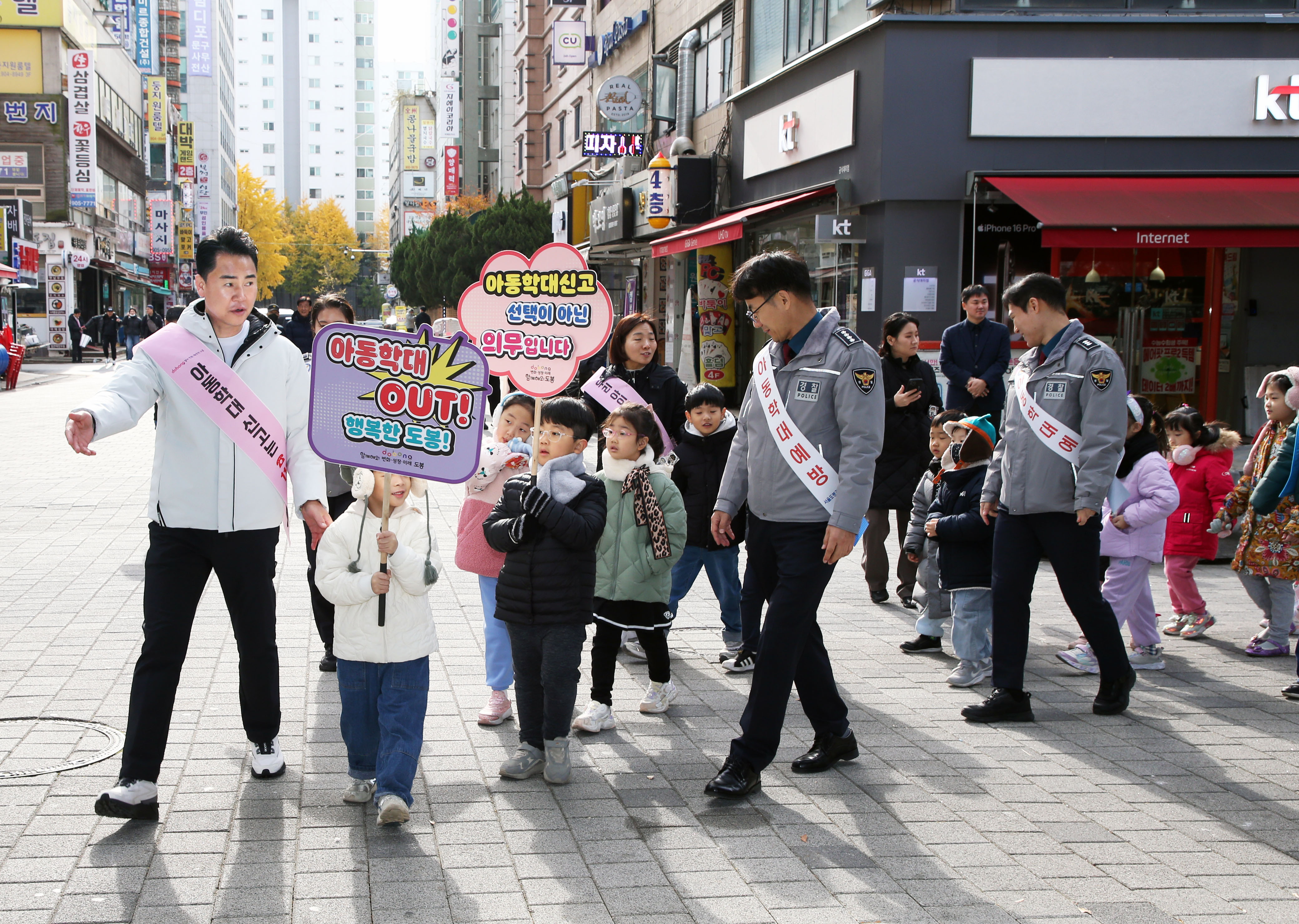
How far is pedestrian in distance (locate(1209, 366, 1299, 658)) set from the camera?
6.55 meters

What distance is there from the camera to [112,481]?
44.1 ft

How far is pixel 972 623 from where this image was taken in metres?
6.24

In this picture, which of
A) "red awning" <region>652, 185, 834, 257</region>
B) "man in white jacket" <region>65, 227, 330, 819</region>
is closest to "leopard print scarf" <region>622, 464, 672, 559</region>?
"man in white jacket" <region>65, 227, 330, 819</region>

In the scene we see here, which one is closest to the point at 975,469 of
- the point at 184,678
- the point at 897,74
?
the point at 184,678

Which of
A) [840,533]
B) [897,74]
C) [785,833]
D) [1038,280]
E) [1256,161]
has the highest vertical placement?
[897,74]

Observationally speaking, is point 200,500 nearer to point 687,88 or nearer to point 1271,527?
point 1271,527

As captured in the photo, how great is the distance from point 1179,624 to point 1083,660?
1.33 metres

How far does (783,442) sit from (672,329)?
19.4m

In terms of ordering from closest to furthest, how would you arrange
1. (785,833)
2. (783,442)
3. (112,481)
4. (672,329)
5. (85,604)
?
(785,833) → (783,442) → (85,604) → (112,481) → (672,329)

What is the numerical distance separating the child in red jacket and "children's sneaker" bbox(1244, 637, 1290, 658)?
0.37 meters

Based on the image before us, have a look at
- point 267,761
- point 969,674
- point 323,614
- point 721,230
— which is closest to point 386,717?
point 267,761

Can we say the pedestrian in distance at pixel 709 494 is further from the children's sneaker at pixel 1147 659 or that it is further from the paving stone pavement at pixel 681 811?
the children's sneaker at pixel 1147 659

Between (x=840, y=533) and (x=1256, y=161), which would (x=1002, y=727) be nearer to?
(x=840, y=533)

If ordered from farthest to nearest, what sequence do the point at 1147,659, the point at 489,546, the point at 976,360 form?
the point at 976,360, the point at 1147,659, the point at 489,546
